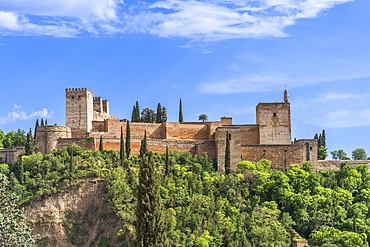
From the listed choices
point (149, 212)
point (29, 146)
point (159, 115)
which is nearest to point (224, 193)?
point (29, 146)

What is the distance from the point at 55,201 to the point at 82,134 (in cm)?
743

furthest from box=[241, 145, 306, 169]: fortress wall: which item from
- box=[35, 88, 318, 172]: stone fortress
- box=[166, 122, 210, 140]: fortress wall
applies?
box=[166, 122, 210, 140]: fortress wall

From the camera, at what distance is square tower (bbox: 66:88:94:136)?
5541cm

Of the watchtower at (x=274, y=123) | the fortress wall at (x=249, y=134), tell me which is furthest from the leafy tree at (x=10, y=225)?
the watchtower at (x=274, y=123)

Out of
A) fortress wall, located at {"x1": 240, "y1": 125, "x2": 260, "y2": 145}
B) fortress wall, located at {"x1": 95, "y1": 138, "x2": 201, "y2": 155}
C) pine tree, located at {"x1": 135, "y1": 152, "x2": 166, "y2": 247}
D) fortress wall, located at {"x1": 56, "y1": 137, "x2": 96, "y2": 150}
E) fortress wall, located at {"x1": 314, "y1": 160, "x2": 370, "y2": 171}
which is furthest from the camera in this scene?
fortress wall, located at {"x1": 240, "y1": 125, "x2": 260, "y2": 145}

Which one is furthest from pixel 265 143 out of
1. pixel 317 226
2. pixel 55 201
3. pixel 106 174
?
pixel 55 201

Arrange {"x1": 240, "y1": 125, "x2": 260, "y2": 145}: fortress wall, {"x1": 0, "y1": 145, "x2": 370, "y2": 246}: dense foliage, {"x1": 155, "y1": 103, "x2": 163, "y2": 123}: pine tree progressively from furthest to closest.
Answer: {"x1": 155, "y1": 103, "x2": 163, "y2": 123}: pine tree, {"x1": 240, "y1": 125, "x2": 260, "y2": 145}: fortress wall, {"x1": 0, "y1": 145, "x2": 370, "y2": 246}: dense foliage

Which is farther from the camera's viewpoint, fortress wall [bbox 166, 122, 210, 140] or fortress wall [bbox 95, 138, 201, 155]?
fortress wall [bbox 166, 122, 210, 140]

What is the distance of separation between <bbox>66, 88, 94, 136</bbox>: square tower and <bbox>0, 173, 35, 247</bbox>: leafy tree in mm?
29388

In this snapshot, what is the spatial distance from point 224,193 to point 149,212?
18878 millimetres

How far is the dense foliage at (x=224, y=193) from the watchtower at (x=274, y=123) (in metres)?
3.27

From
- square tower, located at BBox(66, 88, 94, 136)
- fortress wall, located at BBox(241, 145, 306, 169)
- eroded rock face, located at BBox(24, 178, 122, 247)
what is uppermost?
square tower, located at BBox(66, 88, 94, 136)

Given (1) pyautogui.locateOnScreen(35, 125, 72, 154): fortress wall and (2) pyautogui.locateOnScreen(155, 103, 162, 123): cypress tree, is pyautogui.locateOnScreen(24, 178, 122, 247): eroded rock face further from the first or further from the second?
(2) pyautogui.locateOnScreen(155, 103, 162, 123): cypress tree

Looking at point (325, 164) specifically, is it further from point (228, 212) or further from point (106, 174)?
point (106, 174)
